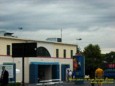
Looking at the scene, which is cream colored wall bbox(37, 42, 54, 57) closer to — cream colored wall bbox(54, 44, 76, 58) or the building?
the building

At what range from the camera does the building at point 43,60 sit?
6366 cm

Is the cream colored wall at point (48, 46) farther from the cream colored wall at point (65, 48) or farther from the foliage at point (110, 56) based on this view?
the foliage at point (110, 56)

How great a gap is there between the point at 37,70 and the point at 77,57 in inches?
758

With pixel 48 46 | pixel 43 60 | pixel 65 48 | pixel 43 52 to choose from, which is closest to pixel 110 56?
pixel 65 48

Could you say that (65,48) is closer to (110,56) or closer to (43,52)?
(43,52)

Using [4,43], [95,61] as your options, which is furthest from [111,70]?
[95,61]

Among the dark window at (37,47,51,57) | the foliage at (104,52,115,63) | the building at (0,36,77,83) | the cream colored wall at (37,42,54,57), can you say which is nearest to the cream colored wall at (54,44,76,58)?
the building at (0,36,77,83)

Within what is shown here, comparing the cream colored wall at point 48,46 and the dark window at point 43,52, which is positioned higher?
the cream colored wall at point 48,46

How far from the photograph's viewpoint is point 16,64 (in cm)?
6347

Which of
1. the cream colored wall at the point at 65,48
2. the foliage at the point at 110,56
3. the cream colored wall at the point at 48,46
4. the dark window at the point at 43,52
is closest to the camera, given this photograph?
the dark window at the point at 43,52

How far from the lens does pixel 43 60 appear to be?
70.9 m

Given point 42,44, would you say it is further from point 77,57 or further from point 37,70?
point 77,57

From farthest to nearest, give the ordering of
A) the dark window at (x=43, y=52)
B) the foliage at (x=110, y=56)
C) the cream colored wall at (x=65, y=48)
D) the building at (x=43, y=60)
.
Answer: the foliage at (x=110, y=56) → the cream colored wall at (x=65, y=48) → the dark window at (x=43, y=52) → the building at (x=43, y=60)

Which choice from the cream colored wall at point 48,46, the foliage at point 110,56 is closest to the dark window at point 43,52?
the cream colored wall at point 48,46
